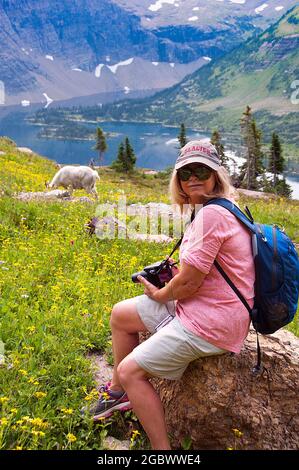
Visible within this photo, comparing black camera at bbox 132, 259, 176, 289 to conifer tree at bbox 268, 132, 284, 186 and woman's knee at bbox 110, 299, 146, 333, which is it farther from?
conifer tree at bbox 268, 132, 284, 186

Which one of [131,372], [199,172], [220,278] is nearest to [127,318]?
[131,372]

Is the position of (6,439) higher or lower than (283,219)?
lower

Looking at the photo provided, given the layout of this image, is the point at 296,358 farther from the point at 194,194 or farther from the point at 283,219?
the point at 283,219

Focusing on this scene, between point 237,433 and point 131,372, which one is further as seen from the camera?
→ point 237,433

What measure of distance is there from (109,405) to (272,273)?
226cm

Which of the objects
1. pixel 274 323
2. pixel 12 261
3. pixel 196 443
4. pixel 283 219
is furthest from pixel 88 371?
pixel 283 219

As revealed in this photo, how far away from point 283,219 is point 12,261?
10.7 m

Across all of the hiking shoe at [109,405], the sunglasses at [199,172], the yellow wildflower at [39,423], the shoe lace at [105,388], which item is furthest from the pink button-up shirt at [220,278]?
the yellow wildflower at [39,423]

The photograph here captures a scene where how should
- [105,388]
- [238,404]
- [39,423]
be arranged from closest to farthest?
[39,423] → [238,404] → [105,388]

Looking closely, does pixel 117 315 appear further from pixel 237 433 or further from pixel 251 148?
pixel 251 148

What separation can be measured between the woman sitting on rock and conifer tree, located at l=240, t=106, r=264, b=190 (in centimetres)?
6612

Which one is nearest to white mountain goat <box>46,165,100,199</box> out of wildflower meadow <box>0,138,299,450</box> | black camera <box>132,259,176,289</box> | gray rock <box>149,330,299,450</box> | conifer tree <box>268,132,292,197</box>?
wildflower meadow <box>0,138,299,450</box>

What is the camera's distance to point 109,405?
5168 millimetres

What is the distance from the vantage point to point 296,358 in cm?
522
